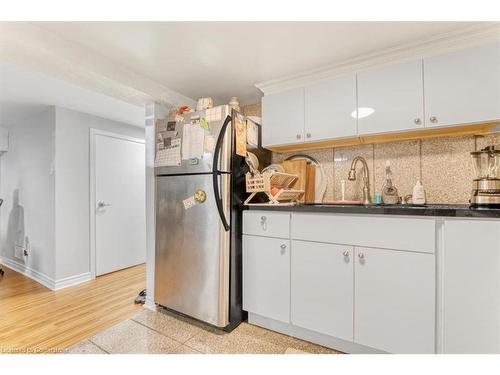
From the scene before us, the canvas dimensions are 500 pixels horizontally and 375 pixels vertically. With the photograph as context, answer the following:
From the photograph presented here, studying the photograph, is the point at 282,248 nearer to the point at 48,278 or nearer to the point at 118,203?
the point at 118,203

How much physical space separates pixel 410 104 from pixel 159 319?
247cm

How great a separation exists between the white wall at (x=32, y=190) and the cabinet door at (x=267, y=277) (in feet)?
7.66

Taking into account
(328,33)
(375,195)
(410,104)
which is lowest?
(375,195)

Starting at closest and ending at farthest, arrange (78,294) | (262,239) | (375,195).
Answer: (262,239)
(375,195)
(78,294)

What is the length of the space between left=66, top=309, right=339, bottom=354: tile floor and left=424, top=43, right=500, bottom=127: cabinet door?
1.67m

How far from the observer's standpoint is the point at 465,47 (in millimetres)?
1539

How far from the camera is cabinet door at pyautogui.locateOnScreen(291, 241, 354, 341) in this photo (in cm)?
156

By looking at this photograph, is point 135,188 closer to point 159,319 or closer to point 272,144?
point 159,319

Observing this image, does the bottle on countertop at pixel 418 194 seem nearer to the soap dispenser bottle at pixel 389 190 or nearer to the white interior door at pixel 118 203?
the soap dispenser bottle at pixel 389 190

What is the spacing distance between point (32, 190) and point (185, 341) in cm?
288

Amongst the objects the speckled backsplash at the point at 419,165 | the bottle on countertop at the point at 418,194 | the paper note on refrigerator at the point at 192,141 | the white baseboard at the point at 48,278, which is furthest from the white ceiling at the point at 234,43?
the white baseboard at the point at 48,278

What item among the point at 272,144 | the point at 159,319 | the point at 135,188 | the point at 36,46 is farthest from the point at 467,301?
the point at 135,188

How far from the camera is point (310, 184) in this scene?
7.41ft
